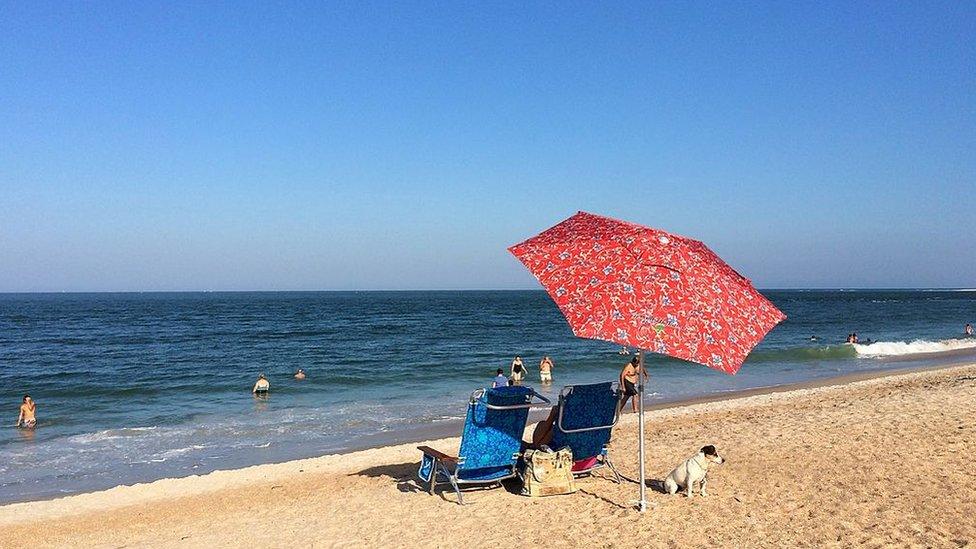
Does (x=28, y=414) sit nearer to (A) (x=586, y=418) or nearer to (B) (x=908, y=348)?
(A) (x=586, y=418)

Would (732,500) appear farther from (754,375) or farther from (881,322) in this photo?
(881,322)

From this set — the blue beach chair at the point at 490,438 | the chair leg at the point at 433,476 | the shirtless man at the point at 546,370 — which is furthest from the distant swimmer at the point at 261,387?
the blue beach chair at the point at 490,438

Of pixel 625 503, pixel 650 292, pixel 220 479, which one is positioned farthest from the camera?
pixel 220 479

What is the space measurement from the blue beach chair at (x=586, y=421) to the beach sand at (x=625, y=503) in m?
0.35

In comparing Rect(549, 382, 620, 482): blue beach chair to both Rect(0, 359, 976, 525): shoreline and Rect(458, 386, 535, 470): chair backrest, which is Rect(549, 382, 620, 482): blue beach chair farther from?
Rect(0, 359, 976, 525): shoreline

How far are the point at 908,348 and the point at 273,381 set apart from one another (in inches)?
1189

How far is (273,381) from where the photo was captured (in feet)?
79.2

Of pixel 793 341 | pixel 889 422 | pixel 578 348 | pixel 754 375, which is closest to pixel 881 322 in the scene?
pixel 793 341

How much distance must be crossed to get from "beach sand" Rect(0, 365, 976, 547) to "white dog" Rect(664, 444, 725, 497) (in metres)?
0.17

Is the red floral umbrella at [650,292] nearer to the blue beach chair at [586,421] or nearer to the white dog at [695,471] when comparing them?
the white dog at [695,471]

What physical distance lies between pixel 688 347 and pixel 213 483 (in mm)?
7970

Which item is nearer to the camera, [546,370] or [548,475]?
[548,475]

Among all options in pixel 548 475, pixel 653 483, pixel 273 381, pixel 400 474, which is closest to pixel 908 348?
pixel 273 381

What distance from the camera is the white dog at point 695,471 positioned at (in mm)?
7363
